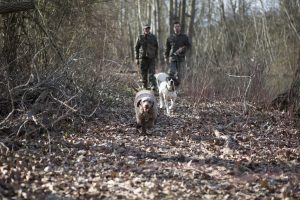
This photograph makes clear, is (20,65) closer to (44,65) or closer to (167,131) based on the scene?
(44,65)

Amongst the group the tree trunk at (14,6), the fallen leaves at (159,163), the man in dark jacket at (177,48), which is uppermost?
the tree trunk at (14,6)

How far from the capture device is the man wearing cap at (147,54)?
1430 centimetres

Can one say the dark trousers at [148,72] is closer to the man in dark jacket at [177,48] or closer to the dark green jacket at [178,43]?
the man in dark jacket at [177,48]

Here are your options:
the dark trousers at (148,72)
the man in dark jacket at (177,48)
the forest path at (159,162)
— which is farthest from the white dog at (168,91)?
the dark trousers at (148,72)

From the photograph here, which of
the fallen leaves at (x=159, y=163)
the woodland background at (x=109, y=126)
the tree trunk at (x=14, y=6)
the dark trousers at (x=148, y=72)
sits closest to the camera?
the fallen leaves at (x=159, y=163)

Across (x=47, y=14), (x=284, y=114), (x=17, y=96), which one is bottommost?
(x=284, y=114)

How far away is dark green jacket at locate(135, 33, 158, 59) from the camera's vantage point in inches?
563

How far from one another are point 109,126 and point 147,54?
18.6 ft

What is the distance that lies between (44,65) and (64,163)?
14.9ft

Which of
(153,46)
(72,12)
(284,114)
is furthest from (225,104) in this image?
(72,12)

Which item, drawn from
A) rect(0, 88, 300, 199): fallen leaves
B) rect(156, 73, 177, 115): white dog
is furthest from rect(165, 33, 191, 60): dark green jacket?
rect(0, 88, 300, 199): fallen leaves

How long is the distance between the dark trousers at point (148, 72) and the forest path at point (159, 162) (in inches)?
199

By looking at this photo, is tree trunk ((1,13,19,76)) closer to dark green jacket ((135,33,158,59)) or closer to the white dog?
the white dog

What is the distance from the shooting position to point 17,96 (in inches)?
340
